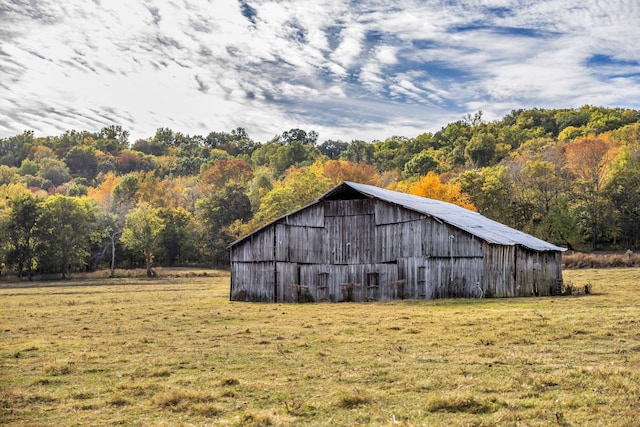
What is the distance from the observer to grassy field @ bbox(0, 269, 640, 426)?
11.5 metres

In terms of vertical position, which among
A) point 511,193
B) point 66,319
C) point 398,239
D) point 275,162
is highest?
point 275,162

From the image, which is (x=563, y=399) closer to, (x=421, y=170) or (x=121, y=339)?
(x=121, y=339)

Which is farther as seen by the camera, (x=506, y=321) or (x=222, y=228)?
(x=222, y=228)

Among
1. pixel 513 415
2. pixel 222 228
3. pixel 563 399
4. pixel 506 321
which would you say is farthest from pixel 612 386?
pixel 222 228

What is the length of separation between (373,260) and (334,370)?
93.3 feet

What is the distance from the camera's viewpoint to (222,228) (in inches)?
4193

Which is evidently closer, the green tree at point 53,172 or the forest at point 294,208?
the forest at point 294,208

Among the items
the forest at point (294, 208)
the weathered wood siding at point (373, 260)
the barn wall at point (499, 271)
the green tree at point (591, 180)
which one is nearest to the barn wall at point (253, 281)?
the weathered wood siding at point (373, 260)

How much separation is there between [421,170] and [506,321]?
109 meters

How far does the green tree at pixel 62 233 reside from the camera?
86.0 m

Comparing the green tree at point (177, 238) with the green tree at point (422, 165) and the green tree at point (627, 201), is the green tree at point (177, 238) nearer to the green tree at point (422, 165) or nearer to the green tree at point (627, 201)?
the green tree at point (422, 165)

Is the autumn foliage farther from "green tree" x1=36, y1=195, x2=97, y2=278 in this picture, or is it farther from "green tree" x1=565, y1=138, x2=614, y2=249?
"green tree" x1=36, y1=195, x2=97, y2=278

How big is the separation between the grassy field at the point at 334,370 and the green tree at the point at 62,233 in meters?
60.7

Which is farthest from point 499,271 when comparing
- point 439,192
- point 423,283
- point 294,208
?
point 294,208
